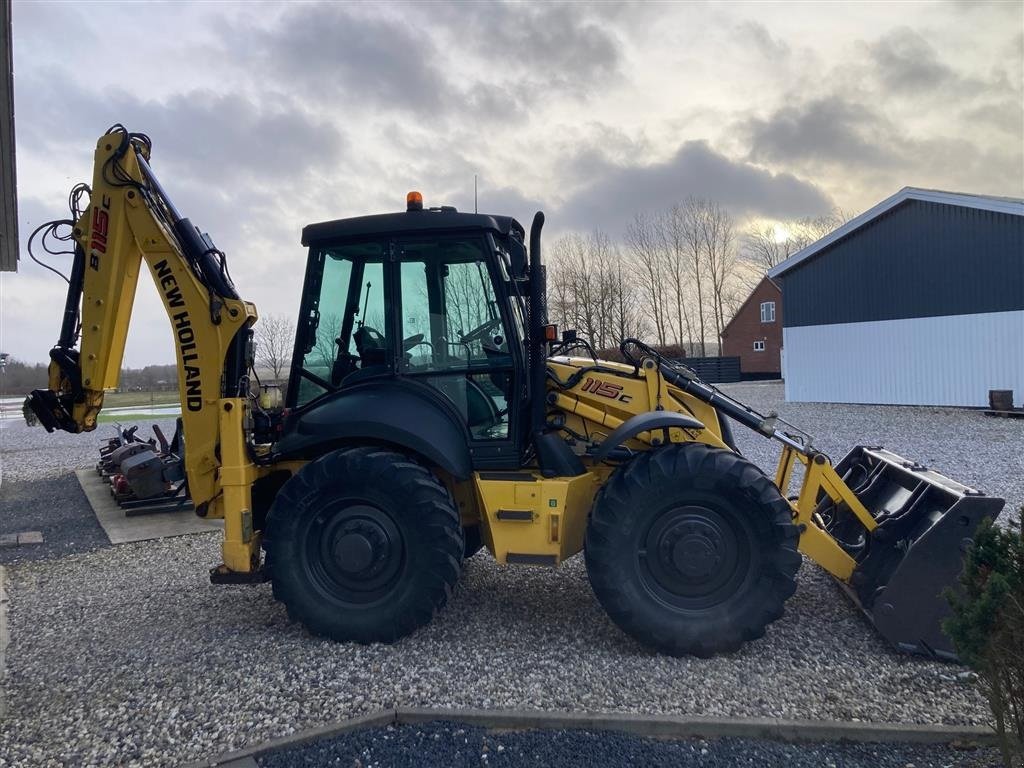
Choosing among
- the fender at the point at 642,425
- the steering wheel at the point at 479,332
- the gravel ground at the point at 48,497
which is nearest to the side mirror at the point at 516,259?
the steering wheel at the point at 479,332

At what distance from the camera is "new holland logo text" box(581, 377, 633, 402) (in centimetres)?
500

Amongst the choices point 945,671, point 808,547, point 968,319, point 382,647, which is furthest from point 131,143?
point 968,319

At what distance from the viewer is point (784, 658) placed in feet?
14.0

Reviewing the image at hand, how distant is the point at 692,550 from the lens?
14.4 ft

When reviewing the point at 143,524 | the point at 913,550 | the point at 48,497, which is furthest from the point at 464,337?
the point at 48,497

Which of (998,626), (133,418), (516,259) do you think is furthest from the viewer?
(133,418)

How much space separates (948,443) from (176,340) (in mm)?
13601

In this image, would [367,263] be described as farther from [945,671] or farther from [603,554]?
[945,671]

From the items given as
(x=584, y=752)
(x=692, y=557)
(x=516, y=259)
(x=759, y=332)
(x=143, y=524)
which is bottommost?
A: (x=584, y=752)

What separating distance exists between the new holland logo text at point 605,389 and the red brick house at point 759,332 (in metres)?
41.8

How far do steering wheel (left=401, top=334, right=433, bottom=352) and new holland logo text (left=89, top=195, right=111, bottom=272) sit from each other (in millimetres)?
2213

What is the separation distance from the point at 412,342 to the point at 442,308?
0.29 metres

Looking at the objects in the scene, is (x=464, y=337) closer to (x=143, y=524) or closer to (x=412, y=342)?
(x=412, y=342)

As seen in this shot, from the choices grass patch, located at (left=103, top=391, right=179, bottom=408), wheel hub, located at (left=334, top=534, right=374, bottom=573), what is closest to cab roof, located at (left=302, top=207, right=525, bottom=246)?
wheel hub, located at (left=334, top=534, right=374, bottom=573)
